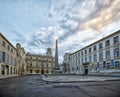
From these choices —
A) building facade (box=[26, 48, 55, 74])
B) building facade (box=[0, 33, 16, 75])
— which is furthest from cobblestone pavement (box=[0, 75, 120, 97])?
building facade (box=[26, 48, 55, 74])

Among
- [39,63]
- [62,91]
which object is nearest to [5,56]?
[62,91]

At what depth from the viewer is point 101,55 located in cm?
4475

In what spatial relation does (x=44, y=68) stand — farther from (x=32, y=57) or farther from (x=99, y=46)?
(x=99, y=46)

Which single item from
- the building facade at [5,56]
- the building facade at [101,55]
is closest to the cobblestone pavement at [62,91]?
the building facade at [101,55]

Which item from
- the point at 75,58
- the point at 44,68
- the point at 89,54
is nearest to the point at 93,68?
the point at 89,54

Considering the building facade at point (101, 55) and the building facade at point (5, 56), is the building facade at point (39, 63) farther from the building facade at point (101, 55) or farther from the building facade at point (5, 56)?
the building facade at point (5, 56)

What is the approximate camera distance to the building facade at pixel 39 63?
320 ft

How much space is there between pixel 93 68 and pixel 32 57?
58.4 metres

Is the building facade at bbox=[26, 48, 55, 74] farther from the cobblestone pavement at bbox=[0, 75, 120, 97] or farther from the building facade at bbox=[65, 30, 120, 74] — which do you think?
the cobblestone pavement at bbox=[0, 75, 120, 97]

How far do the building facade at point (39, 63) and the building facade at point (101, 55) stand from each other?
Answer: 41.5 m

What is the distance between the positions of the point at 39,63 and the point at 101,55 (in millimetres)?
62660

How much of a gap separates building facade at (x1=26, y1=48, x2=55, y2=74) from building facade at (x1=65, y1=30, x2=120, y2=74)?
41458mm

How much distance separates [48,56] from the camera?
106 metres

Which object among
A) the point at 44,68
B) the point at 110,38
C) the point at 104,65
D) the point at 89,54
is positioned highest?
the point at 110,38
